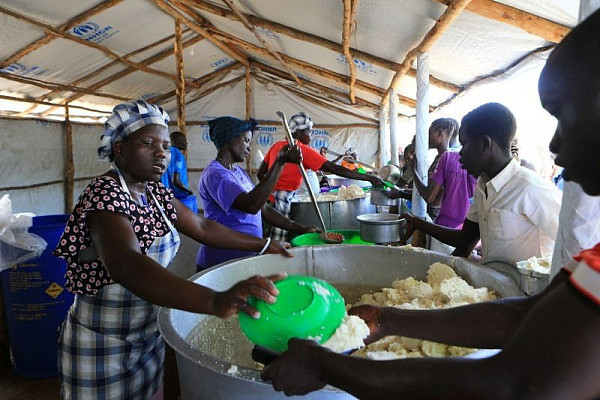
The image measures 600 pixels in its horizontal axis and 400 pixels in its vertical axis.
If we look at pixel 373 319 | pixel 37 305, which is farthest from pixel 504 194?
pixel 37 305

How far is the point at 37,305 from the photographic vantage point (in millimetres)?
2691

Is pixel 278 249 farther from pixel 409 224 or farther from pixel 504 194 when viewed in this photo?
pixel 504 194

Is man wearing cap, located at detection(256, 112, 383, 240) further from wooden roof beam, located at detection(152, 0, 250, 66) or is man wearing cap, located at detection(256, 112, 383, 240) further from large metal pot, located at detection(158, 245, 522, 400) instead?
wooden roof beam, located at detection(152, 0, 250, 66)

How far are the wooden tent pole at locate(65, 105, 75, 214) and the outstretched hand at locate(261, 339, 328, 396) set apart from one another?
9156 mm

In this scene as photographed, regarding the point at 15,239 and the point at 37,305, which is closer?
the point at 15,239

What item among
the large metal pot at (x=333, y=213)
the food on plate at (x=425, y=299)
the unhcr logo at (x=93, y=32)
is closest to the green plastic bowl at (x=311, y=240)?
the food on plate at (x=425, y=299)

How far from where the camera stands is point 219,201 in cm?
235

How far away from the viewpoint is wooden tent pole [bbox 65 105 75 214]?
27.4 feet

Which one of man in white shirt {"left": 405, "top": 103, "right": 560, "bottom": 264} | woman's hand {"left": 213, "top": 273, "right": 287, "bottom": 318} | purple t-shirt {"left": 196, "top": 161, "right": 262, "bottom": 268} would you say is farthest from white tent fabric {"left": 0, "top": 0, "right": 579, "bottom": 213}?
woman's hand {"left": 213, "top": 273, "right": 287, "bottom": 318}

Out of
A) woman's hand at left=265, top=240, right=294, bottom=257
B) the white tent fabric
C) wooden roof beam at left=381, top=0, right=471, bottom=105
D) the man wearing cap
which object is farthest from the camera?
the white tent fabric

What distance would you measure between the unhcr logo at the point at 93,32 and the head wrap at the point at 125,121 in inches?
209

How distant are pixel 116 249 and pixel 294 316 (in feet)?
1.88

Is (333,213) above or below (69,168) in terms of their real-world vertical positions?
below

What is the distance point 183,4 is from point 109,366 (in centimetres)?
635
